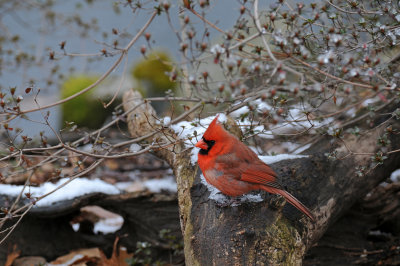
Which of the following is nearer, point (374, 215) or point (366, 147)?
point (366, 147)

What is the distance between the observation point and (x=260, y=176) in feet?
8.23

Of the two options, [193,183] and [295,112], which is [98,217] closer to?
[193,183]

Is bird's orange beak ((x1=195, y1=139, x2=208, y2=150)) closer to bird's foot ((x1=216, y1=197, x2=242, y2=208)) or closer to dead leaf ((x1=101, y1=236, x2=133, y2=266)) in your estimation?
bird's foot ((x1=216, y1=197, x2=242, y2=208))

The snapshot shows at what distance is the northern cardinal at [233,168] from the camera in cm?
252

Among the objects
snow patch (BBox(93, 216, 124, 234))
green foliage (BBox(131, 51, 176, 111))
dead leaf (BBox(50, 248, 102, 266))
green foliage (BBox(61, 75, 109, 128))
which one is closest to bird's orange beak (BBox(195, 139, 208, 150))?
dead leaf (BBox(50, 248, 102, 266))

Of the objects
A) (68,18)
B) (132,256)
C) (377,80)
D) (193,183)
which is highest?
(68,18)

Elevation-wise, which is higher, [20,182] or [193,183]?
[193,183]

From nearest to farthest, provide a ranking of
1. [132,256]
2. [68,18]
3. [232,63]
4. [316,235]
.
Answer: [232,63], [316,235], [132,256], [68,18]

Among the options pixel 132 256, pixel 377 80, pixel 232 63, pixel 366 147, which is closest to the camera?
pixel 232 63

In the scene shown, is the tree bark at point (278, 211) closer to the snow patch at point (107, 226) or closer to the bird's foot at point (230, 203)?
the bird's foot at point (230, 203)

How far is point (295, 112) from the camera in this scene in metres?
4.15

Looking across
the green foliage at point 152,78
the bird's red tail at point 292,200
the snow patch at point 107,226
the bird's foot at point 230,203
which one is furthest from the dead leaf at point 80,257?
the green foliage at point 152,78

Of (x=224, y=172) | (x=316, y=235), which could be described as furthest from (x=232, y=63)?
(x=316, y=235)

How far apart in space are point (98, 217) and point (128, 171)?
1.05 metres
